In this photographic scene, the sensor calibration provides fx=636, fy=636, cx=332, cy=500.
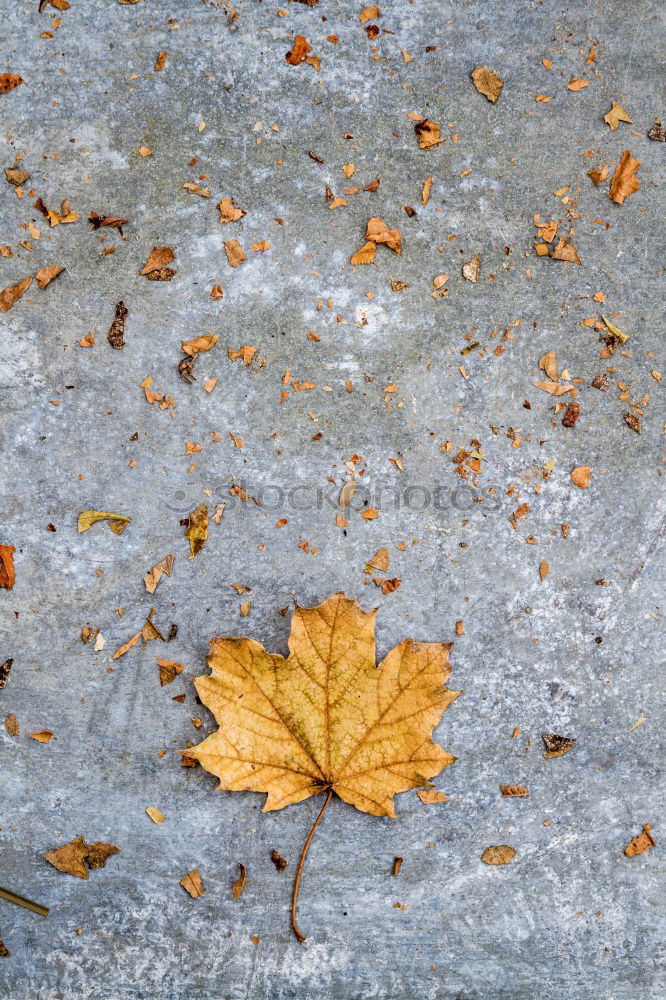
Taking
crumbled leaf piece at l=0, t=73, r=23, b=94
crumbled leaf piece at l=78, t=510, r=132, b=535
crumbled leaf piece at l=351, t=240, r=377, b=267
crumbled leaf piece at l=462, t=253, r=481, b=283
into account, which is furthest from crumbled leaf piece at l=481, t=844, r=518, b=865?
crumbled leaf piece at l=0, t=73, r=23, b=94

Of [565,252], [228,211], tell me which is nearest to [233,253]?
[228,211]

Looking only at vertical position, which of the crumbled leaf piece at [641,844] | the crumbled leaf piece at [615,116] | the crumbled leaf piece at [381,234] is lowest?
the crumbled leaf piece at [641,844]

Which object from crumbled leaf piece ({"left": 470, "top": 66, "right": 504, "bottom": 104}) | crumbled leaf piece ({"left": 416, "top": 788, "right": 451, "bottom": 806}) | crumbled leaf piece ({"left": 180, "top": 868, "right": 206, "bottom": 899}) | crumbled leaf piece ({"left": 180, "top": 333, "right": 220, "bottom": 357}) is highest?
crumbled leaf piece ({"left": 470, "top": 66, "right": 504, "bottom": 104})

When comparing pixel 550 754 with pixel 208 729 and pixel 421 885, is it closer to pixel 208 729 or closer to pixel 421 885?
pixel 421 885

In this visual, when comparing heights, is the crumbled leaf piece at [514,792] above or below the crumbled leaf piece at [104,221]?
below

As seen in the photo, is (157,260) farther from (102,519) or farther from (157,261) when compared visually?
(102,519)

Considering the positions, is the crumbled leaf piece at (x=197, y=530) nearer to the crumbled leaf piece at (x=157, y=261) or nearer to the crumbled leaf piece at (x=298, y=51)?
the crumbled leaf piece at (x=157, y=261)

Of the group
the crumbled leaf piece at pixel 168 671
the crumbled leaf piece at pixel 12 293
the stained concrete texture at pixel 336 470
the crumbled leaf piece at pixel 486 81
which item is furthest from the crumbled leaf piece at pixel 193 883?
the crumbled leaf piece at pixel 486 81

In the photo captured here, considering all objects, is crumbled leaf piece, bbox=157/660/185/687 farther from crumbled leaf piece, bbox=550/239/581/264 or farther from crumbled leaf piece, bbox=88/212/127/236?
crumbled leaf piece, bbox=550/239/581/264
